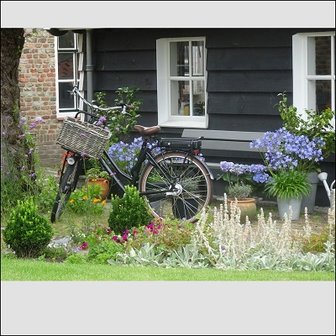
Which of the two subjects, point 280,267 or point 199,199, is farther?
point 199,199

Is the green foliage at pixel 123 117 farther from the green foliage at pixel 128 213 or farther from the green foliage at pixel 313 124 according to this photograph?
the green foliage at pixel 128 213

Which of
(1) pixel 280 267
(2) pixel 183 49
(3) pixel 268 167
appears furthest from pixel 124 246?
(2) pixel 183 49

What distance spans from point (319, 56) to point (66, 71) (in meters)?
7.99

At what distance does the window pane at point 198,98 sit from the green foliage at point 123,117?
31.7 inches

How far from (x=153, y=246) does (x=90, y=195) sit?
224 cm

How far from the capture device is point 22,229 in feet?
29.7

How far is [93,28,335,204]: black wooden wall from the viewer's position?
12531mm

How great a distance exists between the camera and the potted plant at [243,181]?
11547mm

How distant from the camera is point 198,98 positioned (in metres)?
14.0

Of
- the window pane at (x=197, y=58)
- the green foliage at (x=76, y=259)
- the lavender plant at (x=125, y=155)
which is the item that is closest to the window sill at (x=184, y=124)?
the window pane at (x=197, y=58)

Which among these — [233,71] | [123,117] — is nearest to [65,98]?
[123,117]

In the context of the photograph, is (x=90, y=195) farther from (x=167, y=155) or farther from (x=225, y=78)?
(x=225, y=78)

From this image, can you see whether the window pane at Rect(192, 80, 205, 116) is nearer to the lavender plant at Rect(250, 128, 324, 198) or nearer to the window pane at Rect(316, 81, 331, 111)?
the window pane at Rect(316, 81, 331, 111)

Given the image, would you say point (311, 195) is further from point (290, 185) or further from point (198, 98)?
point (198, 98)
